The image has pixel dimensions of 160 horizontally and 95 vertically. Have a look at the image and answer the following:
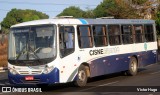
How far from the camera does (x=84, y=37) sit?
16.0 meters

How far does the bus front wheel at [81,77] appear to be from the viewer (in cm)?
1538

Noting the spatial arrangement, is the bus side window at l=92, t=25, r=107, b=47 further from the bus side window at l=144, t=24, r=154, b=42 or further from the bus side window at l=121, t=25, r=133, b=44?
the bus side window at l=144, t=24, r=154, b=42

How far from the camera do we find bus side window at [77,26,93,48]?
15719mm

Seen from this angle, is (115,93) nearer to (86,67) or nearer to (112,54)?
(86,67)

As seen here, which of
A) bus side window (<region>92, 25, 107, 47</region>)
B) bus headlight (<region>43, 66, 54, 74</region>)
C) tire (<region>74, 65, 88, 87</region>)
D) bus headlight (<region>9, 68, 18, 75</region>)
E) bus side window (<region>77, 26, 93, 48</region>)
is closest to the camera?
bus headlight (<region>43, 66, 54, 74</region>)

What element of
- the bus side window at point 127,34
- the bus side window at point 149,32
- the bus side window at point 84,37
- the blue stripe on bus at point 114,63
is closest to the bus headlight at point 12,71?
the bus side window at point 84,37

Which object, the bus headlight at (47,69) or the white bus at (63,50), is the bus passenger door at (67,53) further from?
the bus headlight at (47,69)

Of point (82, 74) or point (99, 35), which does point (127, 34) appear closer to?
point (99, 35)

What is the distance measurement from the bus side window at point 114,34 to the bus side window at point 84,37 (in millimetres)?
1692

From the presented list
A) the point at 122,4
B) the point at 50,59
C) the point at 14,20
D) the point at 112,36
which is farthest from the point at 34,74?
the point at 14,20

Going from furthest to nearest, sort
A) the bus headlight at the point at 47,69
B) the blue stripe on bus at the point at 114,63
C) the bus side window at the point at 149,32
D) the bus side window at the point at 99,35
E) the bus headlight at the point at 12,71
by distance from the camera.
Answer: the bus side window at the point at 149,32 < the bus side window at the point at 99,35 < the blue stripe on bus at the point at 114,63 < the bus headlight at the point at 12,71 < the bus headlight at the point at 47,69

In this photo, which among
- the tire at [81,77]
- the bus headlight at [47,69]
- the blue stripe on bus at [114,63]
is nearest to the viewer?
the bus headlight at [47,69]

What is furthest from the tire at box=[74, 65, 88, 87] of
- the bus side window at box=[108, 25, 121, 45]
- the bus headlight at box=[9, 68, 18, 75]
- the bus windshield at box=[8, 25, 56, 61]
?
the bus side window at box=[108, 25, 121, 45]

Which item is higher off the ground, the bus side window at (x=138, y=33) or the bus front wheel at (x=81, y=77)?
the bus side window at (x=138, y=33)
